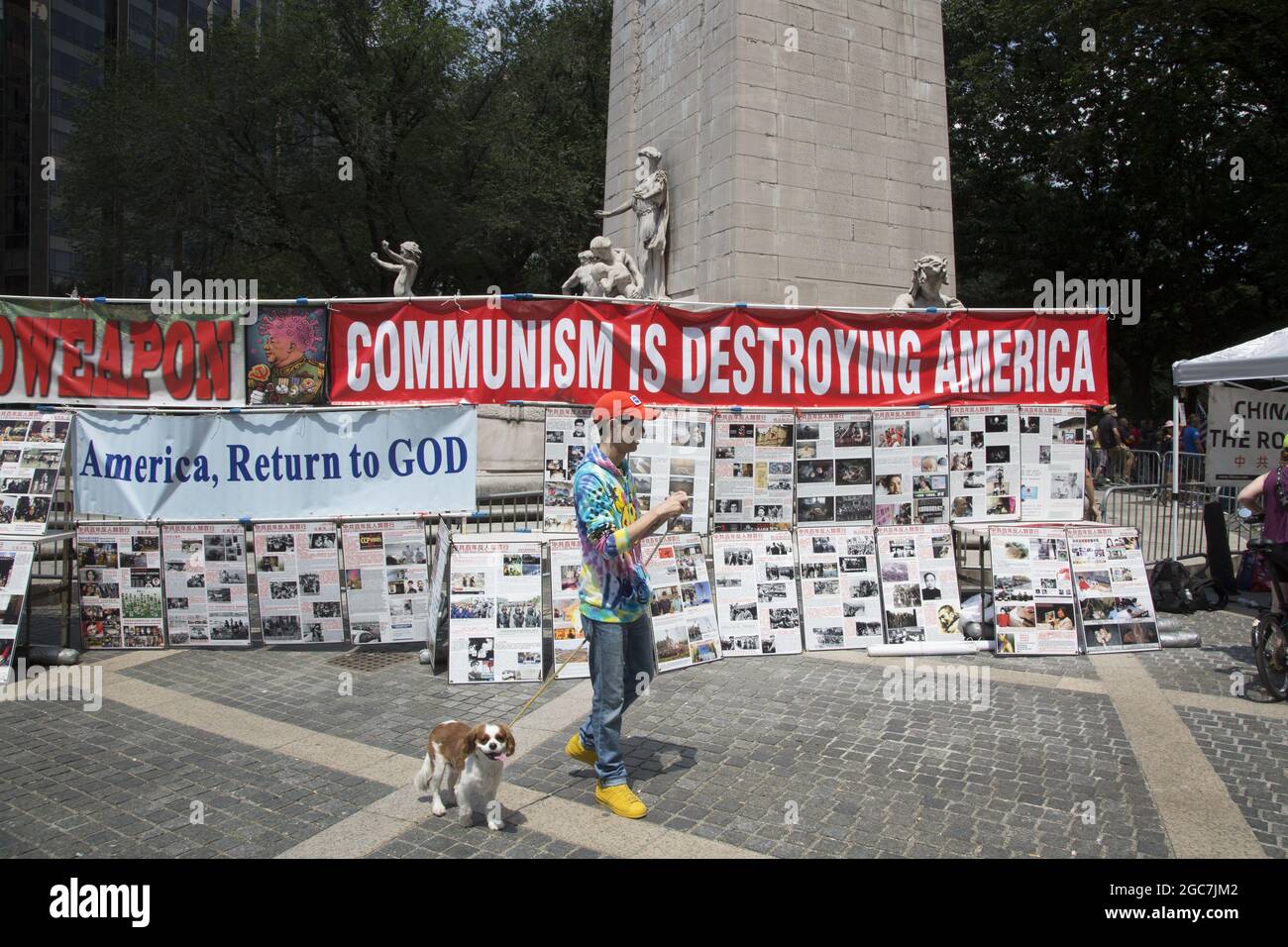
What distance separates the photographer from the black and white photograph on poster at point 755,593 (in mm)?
7266

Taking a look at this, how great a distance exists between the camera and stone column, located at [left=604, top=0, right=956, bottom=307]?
11633 mm

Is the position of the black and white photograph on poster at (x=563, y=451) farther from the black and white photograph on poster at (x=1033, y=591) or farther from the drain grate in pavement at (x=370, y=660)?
the black and white photograph on poster at (x=1033, y=591)

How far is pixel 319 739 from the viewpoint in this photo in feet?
18.0

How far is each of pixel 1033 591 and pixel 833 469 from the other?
1935 mm

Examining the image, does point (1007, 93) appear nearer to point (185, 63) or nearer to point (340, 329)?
point (185, 63)

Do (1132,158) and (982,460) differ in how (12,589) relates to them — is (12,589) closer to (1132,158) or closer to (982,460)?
(982,460)

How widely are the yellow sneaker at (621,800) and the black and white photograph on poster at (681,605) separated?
90.2 inches

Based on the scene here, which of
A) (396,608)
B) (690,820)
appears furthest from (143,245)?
(690,820)

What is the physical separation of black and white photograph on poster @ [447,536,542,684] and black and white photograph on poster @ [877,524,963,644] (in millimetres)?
2956
